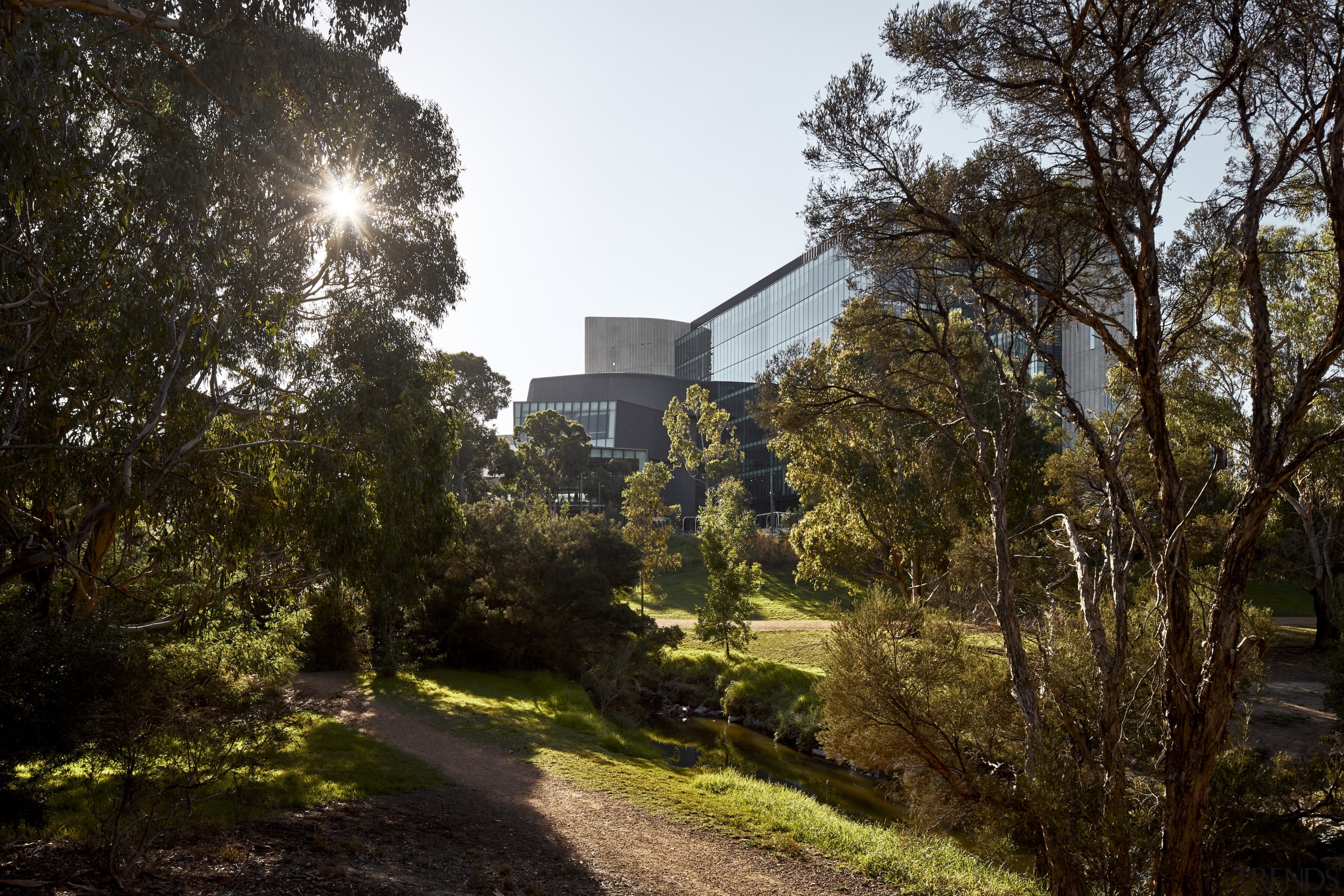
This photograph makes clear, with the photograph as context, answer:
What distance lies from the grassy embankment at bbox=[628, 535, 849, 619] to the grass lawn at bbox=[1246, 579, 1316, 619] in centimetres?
1607

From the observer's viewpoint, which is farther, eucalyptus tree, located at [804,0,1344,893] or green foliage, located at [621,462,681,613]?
green foliage, located at [621,462,681,613]

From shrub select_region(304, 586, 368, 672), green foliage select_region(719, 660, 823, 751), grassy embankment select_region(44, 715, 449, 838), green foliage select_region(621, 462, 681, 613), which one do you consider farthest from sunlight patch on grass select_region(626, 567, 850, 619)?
grassy embankment select_region(44, 715, 449, 838)

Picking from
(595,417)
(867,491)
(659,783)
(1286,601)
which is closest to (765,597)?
(867,491)

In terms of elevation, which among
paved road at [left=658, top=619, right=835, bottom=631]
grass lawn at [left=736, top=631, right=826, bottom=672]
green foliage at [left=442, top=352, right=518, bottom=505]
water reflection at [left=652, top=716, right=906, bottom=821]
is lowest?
water reflection at [left=652, top=716, right=906, bottom=821]

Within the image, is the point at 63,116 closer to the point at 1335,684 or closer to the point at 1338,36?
the point at 1338,36

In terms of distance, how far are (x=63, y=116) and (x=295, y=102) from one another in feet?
12.6

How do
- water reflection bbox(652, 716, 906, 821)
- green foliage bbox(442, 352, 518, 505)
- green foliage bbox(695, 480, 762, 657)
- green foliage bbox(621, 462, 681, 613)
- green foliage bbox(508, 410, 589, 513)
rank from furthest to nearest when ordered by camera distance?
green foliage bbox(508, 410, 589, 513), green foliage bbox(442, 352, 518, 505), green foliage bbox(621, 462, 681, 613), green foliage bbox(695, 480, 762, 657), water reflection bbox(652, 716, 906, 821)

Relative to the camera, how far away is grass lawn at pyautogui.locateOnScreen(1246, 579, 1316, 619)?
29002 millimetres

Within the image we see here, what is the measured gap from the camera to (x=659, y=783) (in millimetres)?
12531

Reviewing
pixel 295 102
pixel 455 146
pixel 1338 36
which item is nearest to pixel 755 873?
pixel 1338 36

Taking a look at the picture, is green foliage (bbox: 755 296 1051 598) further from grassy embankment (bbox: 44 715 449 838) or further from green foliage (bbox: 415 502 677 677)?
grassy embankment (bbox: 44 715 449 838)

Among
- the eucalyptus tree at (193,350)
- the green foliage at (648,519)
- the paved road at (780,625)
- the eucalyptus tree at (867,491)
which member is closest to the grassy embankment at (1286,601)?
the eucalyptus tree at (867,491)

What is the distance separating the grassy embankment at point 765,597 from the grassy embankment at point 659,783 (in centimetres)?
1502

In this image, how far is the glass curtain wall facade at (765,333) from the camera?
179 ft
